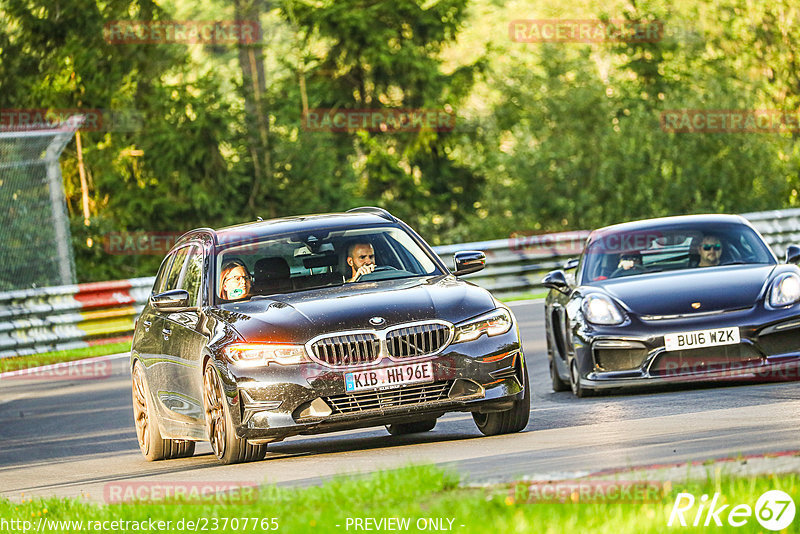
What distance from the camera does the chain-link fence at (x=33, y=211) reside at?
22188 mm

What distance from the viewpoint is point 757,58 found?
42.8 meters

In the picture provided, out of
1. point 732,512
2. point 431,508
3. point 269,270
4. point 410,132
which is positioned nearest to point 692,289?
point 269,270

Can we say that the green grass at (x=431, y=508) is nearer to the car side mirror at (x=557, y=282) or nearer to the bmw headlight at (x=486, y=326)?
the bmw headlight at (x=486, y=326)

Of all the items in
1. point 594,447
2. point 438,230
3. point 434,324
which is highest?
point 434,324

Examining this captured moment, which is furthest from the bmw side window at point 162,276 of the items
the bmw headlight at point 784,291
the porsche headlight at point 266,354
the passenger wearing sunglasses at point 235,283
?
the bmw headlight at point 784,291

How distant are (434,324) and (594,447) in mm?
1363

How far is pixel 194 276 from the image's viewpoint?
1104cm

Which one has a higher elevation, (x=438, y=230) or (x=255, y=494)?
(x=255, y=494)

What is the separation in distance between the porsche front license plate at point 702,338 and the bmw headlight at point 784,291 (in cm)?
44

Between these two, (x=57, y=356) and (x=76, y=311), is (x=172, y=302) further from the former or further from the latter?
(x=76, y=311)

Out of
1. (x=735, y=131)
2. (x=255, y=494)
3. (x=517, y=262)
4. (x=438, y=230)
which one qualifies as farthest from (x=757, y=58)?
(x=255, y=494)

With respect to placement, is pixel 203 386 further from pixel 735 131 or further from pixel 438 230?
pixel 438 230

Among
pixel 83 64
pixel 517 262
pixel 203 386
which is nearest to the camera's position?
pixel 203 386

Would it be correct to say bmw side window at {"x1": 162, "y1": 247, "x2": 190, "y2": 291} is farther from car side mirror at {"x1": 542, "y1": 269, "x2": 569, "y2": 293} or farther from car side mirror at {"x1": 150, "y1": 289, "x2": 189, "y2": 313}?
car side mirror at {"x1": 542, "y1": 269, "x2": 569, "y2": 293}
